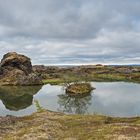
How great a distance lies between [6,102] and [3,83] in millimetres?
71678

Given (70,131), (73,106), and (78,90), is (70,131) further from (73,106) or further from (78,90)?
(78,90)

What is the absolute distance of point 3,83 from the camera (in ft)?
632

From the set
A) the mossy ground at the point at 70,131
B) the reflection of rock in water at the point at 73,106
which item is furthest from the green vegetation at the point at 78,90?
the mossy ground at the point at 70,131

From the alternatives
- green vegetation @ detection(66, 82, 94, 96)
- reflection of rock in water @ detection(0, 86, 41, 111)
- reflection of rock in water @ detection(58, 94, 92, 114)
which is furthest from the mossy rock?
reflection of rock in water @ detection(58, 94, 92, 114)

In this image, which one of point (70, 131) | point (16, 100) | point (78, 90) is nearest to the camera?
point (70, 131)

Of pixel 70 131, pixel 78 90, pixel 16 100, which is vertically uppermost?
pixel 78 90

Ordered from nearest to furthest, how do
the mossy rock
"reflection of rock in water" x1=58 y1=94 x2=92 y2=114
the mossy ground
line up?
1. the mossy ground
2. "reflection of rock in water" x1=58 y1=94 x2=92 y2=114
3. the mossy rock

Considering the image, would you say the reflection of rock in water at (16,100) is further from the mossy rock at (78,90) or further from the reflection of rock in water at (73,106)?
the mossy rock at (78,90)

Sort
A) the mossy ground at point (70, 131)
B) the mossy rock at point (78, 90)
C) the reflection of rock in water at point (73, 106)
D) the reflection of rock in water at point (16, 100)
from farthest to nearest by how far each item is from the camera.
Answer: the mossy rock at point (78, 90) → the reflection of rock in water at point (16, 100) → the reflection of rock in water at point (73, 106) → the mossy ground at point (70, 131)

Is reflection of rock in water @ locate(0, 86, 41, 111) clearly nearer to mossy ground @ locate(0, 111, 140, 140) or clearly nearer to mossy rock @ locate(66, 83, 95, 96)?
mossy rock @ locate(66, 83, 95, 96)

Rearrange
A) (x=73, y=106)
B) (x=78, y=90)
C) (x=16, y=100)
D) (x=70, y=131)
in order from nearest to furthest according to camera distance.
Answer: (x=70, y=131), (x=73, y=106), (x=16, y=100), (x=78, y=90)

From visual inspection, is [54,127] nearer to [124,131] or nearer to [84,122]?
[84,122]

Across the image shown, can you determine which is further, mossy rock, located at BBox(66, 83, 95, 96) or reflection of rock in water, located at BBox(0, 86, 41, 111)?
mossy rock, located at BBox(66, 83, 95, 96)

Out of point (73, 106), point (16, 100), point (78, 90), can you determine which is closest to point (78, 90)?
point (78, 90)
